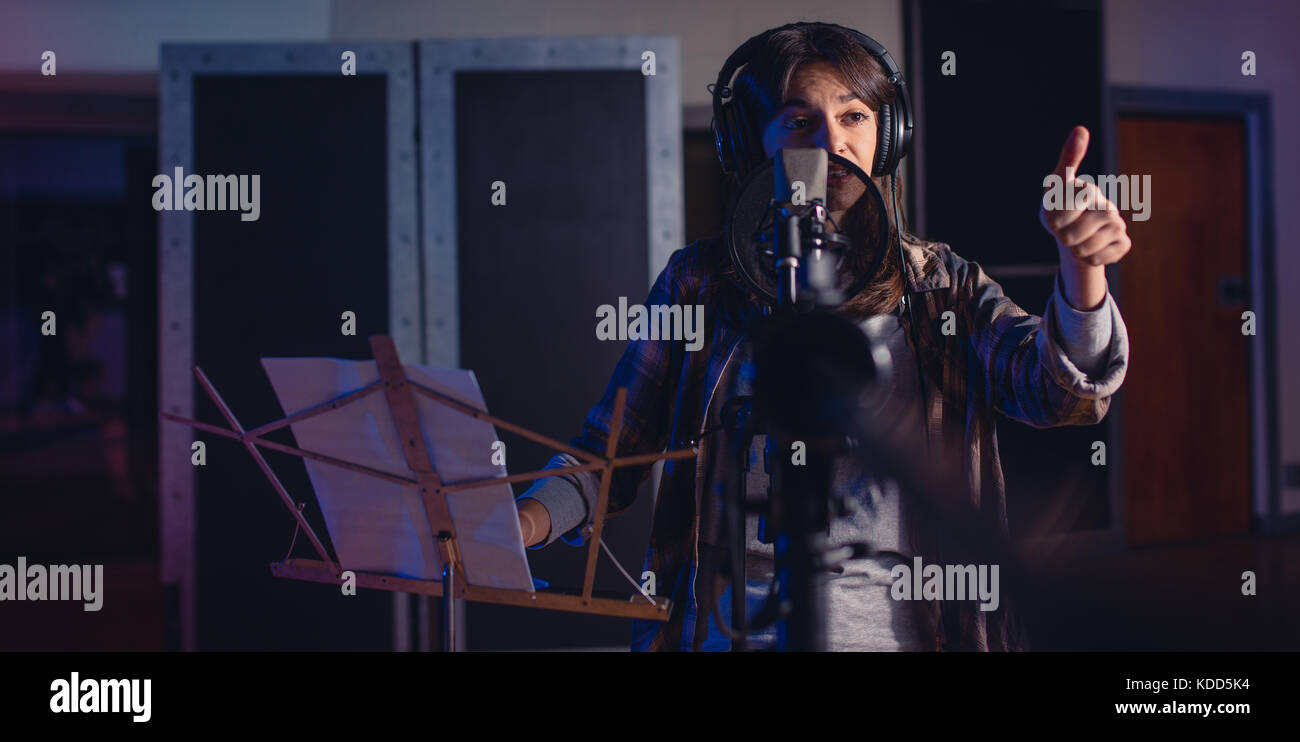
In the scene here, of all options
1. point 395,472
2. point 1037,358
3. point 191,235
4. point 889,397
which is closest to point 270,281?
point 191,235

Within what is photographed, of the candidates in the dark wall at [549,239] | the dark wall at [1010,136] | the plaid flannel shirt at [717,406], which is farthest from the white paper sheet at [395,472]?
the dark wall at [1010,136]

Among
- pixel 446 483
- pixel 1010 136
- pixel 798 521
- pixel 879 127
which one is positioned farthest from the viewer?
pixel 1010 136

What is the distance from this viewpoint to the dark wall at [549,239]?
2.86 meters

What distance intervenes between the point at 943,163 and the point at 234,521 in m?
3.25

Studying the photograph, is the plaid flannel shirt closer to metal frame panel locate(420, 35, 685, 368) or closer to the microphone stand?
the microphone stand

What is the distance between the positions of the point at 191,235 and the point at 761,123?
2.33 meters

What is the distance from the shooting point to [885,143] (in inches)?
45.9

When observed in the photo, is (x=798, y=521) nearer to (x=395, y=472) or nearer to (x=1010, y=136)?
(x=395, y=472)

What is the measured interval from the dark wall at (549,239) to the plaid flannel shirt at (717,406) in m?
1.69
